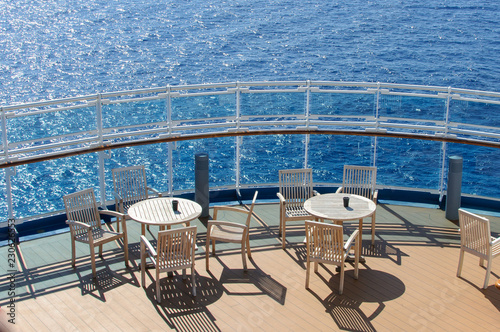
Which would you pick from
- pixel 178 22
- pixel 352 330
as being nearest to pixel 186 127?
pixel 352 330

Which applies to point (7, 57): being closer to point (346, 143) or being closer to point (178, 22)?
point (178, 22)

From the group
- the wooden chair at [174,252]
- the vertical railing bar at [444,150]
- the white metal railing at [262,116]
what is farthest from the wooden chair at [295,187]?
the vertical railing bar at [444,150]

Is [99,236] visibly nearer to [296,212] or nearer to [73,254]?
[73,254]

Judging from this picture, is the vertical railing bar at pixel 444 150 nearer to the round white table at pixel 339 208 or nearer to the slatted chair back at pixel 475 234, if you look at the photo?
the round white table at pixel 339 208

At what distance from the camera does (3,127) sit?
7836 mm

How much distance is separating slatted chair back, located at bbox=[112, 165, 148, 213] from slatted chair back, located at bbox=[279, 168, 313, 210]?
2.07 meters

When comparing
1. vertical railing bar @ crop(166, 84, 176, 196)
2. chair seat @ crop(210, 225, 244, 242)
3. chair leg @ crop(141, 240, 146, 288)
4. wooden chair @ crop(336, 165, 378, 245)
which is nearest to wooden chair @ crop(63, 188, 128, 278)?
chair leg @ crop(141, 240, 146, 288)

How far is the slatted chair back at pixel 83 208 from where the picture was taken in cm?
758

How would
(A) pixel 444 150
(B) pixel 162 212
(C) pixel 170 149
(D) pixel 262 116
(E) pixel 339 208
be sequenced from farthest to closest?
(D) pixel 262 116 → (A) pixel 444 150 → (C) pixel 170 149 → (E) pixel 339 208 → (B) pixel 162 212

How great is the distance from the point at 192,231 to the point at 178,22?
38.3m

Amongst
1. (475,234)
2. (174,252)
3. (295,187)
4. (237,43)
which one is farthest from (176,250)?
(237,43)

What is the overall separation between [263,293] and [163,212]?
173cm

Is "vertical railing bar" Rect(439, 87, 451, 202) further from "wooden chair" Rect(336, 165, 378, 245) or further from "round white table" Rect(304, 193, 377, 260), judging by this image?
"round white table" Rect(304, 193, 377, 260)

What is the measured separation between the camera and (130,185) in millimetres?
8570
